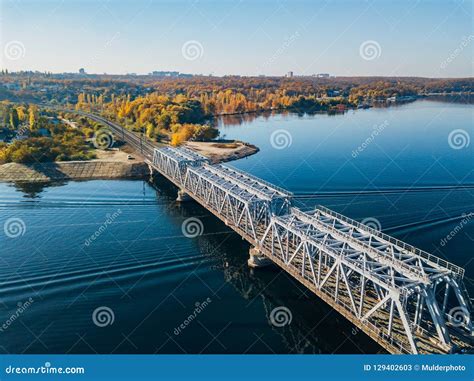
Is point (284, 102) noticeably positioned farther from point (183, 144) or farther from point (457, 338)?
point (457, 338)

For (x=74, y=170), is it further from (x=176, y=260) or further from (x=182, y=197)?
(x=176, y=260)

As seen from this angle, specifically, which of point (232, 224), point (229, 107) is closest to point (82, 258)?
point (232, 224)

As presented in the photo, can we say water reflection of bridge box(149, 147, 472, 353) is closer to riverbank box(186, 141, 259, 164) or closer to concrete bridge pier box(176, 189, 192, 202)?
concrete bridge pier box(176, 189, 192, 202)

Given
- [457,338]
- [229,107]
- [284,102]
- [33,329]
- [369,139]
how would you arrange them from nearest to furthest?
[457,338]
[33,329]
[369,139]
[229,107]
[284,102]

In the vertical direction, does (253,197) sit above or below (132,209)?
above

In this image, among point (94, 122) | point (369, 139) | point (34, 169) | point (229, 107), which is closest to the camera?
point (34, 169)

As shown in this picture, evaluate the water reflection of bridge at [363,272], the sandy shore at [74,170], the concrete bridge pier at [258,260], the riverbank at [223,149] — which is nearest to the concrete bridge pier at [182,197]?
the water reflection of bridge at [363,272]

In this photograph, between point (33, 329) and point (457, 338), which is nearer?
point (457, 338)
